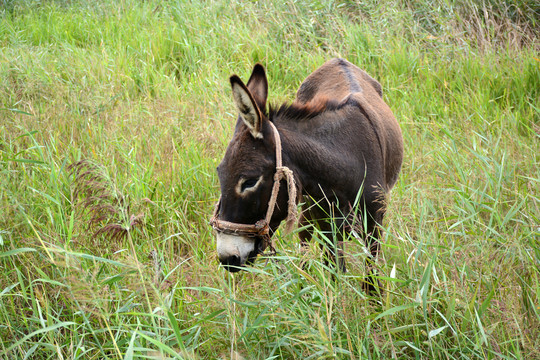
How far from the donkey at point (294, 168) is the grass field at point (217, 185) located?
6.9 inches

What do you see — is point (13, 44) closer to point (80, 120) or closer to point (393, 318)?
point (80, 120)

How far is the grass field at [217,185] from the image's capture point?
197cm

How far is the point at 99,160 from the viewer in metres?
3.82

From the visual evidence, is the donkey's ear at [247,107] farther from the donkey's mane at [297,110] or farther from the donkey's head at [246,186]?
the donkey's mane at [297,110]

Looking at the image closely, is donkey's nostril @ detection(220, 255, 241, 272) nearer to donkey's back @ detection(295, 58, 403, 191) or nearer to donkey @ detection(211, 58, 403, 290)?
donkey @ detection(211, 58, 403, 290)

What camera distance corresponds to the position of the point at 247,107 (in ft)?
7.56

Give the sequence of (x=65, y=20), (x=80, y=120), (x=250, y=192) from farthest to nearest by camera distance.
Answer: (x=65, y=20)
(x=80, y=120)
(x=250, y=192)

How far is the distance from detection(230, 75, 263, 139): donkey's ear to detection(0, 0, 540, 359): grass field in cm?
61

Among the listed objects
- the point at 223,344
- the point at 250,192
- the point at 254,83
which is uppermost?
the point at 254,83

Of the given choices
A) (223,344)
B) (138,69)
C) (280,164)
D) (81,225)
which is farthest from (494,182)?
(138,69)

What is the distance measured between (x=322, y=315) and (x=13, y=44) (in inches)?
232

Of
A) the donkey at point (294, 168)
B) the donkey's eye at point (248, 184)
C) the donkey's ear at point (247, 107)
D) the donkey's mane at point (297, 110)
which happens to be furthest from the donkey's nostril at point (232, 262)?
the donkey's mane at point (297, 110)

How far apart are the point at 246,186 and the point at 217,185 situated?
1332mm

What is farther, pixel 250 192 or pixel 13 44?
pixel 13 44
